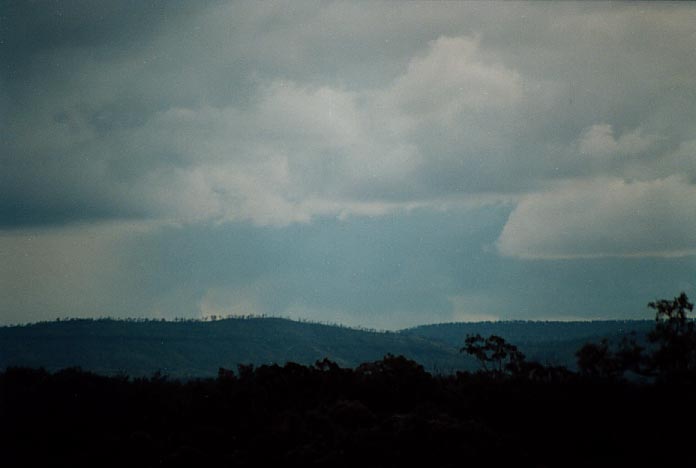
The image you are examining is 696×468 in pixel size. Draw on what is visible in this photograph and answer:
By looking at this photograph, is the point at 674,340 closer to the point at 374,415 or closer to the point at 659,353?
the point at 659,353

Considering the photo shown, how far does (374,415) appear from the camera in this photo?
175 feet

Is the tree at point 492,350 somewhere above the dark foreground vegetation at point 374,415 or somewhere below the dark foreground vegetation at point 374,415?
above

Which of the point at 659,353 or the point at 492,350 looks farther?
the point at 492,350

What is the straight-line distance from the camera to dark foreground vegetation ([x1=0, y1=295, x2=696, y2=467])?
46.0 meters

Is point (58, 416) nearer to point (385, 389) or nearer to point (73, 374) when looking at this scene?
point (73, 374)

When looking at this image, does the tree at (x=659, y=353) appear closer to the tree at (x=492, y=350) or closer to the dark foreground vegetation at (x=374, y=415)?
the dark foreground vegetation at (x=374, y=415)

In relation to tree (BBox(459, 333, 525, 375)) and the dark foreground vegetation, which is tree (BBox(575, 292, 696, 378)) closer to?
the dark foreground vegetation

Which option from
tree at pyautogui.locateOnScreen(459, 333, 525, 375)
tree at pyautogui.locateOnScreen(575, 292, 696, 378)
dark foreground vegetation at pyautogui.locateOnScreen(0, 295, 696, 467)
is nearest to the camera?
dark foreground vegetation at pyautogui.locateOnScreen(0, 295, 696, 467)

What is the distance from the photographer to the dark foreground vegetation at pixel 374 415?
45988 mm

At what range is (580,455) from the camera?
152 feet

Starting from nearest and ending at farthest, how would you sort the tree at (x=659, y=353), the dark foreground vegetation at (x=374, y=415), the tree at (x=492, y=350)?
the dark foreground vegetation at (x=374, y=415) → the tree at (x=659, y=353) → the tree at (x=492, y=350)

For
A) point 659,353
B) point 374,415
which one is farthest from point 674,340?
point 374,415

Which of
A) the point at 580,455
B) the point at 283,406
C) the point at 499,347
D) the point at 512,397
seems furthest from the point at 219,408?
the point at 499,347

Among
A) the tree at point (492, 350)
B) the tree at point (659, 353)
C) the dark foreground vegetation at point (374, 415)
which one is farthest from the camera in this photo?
the tree at point (492, 350)
